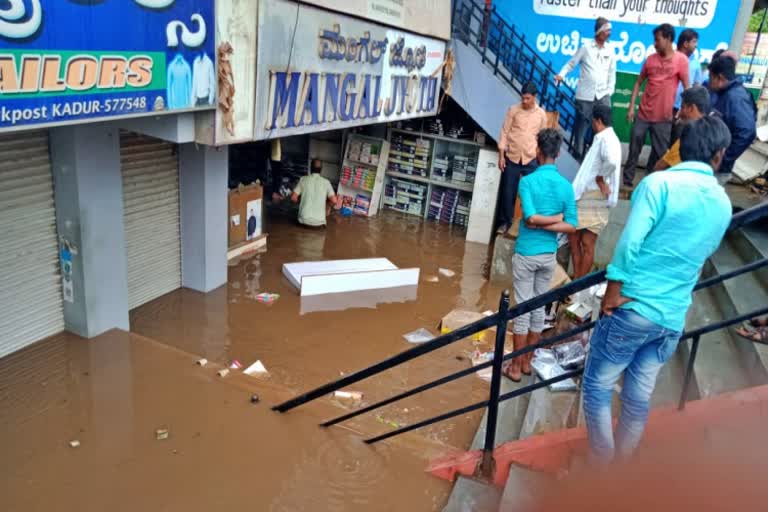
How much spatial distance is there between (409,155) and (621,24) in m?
4.39

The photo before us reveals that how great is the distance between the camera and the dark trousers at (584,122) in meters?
8.68

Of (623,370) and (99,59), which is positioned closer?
(623,370)

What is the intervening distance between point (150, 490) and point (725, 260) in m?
5.34

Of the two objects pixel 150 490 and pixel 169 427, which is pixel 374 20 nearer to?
pixel 169 427

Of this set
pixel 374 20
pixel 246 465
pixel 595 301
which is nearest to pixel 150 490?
pixel 246 465

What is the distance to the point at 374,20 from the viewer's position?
756 cm

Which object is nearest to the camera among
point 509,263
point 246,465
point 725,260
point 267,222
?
point 246,465

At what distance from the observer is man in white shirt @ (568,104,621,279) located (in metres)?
5.48

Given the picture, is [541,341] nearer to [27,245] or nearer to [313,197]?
[27,245]

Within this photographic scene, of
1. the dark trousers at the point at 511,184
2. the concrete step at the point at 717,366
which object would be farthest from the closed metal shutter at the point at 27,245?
the dark trousers at the point at 511,184

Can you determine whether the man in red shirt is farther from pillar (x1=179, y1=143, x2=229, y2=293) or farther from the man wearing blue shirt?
pillar (x1=179, y1=143, x2=229, y2=293)

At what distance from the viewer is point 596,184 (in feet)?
20.0

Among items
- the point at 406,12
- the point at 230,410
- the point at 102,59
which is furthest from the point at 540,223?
the point at 406,12

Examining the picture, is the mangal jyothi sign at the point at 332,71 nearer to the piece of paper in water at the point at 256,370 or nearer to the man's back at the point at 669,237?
the piece of paper in water at the point at 256,370
